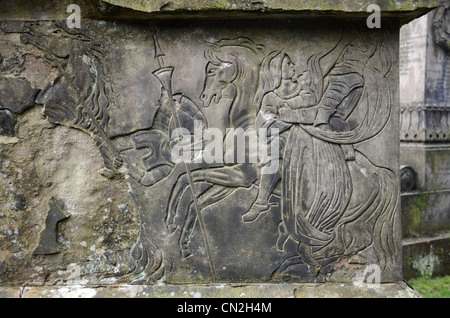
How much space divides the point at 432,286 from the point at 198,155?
411cm

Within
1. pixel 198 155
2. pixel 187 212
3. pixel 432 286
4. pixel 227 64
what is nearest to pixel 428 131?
pixel 432 286

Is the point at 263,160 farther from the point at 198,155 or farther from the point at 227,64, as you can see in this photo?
the point at 227,64

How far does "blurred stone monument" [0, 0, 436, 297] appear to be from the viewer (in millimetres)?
2840

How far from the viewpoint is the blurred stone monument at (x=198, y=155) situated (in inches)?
112

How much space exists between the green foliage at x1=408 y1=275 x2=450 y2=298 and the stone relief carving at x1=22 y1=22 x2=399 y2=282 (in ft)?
8.55

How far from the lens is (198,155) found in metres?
2.91

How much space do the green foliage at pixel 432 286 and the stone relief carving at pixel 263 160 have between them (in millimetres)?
2607

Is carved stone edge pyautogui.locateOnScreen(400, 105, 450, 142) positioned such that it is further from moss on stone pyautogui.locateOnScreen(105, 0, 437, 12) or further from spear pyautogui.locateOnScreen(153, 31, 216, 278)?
spear pyautogui.locateOnScreen(153, 31, 216, 278)

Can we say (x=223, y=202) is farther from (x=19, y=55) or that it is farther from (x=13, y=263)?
(x=19, y=55)

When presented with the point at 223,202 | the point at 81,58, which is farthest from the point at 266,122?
the point at 81,58

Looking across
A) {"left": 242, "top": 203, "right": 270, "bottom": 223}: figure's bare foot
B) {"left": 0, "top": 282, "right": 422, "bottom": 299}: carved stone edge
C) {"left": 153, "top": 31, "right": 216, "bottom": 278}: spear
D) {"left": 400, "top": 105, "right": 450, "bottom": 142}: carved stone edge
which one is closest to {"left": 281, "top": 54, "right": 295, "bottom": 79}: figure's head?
{"left": 153, "top": 31, "right": 216, "bottom": 278}: spear

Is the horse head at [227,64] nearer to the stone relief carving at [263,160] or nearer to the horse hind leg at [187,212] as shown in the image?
the stone relief carving at [263,160]

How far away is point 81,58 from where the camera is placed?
2834 millimetres

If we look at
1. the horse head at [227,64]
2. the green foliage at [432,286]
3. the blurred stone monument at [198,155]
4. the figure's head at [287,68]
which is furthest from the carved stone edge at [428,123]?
the horse head at [227,64]
